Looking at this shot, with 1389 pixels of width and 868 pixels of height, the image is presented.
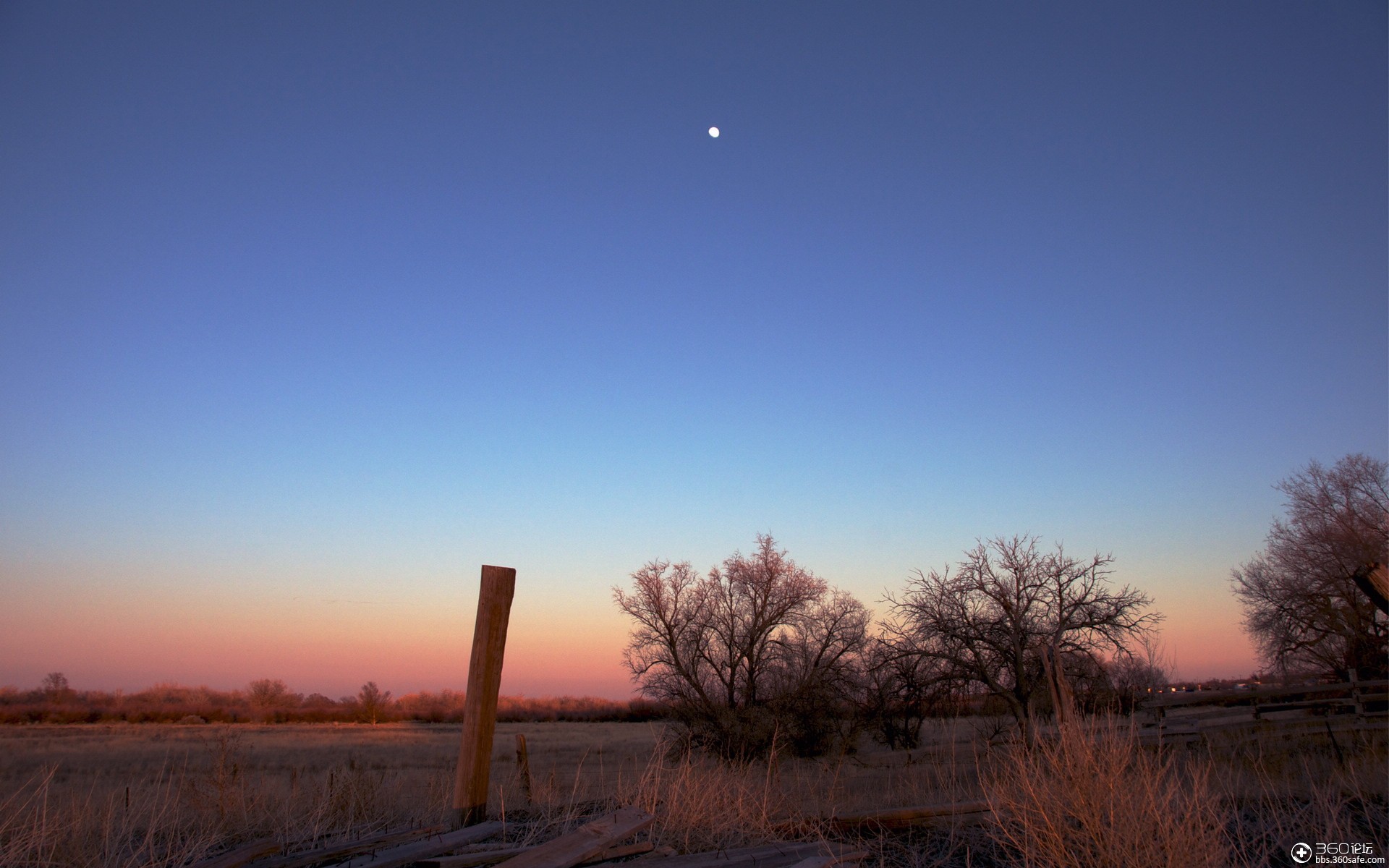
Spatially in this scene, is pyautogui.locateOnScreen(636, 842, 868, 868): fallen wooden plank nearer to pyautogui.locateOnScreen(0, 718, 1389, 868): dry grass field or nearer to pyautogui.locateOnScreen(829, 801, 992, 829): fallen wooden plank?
pyautogui.locateOnScreen(0, 718, 1389, 868): dry grass field

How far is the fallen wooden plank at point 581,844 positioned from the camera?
4.86 meters

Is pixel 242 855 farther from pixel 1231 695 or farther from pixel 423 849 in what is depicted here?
pixel 1231 695

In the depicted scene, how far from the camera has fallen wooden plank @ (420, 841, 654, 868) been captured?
5.00 metres

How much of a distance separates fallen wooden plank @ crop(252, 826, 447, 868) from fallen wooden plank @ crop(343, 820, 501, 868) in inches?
4.6

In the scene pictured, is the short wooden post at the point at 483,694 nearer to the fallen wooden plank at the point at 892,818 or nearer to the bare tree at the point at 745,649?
the fallen wooden plank at the point at 892,818

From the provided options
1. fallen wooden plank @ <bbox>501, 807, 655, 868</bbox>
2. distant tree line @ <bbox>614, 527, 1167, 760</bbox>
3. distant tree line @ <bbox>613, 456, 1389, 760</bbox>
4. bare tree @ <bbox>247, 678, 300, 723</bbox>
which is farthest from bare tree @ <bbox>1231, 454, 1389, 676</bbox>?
bare tree @ <bbox>247, 678, 300, 723</bbox>

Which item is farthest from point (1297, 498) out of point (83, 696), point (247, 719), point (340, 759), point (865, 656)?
point (83, 696)

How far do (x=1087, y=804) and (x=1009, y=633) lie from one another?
38.2 ft

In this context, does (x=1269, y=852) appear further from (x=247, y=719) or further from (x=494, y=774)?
(x=247, y=719)

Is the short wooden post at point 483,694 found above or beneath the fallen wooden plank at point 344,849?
above

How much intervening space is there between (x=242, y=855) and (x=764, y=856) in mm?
3688

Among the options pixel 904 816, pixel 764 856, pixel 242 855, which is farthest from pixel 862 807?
pixel 242 855

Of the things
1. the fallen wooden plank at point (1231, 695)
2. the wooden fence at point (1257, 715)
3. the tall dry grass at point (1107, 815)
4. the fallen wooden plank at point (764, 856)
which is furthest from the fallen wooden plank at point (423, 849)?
the fallen wooden plank at point (1231, 695)

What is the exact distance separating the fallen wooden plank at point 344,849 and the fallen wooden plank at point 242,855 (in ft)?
0.35
